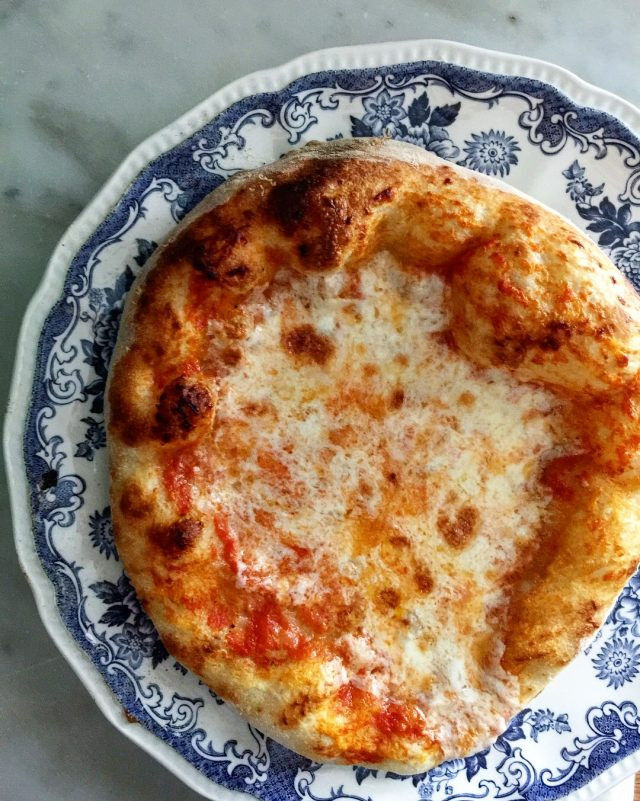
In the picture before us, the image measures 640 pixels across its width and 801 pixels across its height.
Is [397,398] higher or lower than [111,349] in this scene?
higher

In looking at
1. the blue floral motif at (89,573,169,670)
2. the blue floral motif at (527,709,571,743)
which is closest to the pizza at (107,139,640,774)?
the blue floral motif at (89,573,169,670)

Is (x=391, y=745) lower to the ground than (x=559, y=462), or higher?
lower

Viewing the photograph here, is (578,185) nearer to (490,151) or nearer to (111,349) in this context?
(490,151)

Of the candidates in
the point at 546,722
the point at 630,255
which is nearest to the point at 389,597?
the point at 546,722

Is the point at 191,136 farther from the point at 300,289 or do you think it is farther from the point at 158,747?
the point at 158,747

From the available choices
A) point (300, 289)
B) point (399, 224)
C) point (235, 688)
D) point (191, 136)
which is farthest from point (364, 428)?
point (191, 136)

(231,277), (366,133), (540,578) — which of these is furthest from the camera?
(366,133)

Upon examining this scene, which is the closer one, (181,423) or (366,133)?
(181,423)

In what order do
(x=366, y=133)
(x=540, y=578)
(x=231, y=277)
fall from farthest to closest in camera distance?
(x=366, y=133) < (x=540, y=578) < (x=231, y=277)
